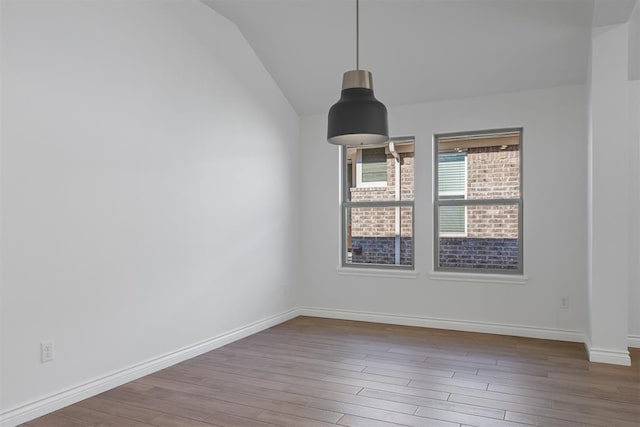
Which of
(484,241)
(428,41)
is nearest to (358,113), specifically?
(428,41)

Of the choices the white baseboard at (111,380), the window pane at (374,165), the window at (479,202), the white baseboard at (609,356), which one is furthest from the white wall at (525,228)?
the white baseboard at (111,380)

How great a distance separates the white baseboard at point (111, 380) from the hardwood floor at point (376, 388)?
0.07 meters

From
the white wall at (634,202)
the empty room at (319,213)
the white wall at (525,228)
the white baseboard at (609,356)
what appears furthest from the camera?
Answer: the white wall at (525,228)

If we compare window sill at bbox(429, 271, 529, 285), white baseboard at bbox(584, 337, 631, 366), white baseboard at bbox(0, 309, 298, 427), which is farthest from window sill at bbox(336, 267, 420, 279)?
white baseboard at bbox(584, 337, 631, 366)

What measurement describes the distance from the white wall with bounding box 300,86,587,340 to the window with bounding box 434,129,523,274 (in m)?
0.14

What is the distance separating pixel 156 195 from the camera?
382cm

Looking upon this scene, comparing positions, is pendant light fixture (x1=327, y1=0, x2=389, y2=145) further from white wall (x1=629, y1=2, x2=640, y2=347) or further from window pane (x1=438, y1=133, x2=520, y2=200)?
white wall (x1=629, y1=2, x2=640, y2=347)

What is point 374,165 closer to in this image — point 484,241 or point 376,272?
point 376,272

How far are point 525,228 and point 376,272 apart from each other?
1.72m

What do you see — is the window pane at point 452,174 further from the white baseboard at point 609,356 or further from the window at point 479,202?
the white baseboard at point 609,356

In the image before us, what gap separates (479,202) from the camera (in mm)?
5223

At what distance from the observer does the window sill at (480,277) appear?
4.93m

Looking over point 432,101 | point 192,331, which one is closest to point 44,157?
point 192,331

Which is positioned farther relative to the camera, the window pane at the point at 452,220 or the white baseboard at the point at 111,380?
the window pane at the point at 452,220
